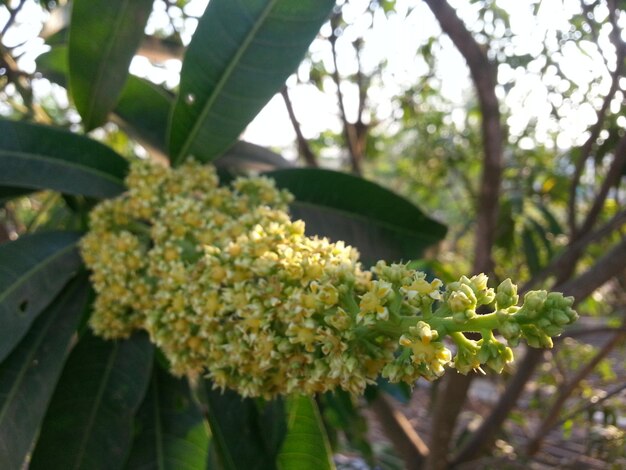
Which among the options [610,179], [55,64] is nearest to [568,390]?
[610,179]

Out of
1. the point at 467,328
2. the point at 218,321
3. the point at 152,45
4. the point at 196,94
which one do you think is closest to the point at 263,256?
the point at 218,321

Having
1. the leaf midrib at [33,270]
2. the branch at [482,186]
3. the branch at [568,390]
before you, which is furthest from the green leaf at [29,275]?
the branch at [568,390]

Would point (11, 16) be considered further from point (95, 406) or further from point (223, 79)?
point (95, 406)

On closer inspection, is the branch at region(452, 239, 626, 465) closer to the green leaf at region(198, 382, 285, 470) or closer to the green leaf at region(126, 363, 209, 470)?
the green leaf at region(198, 382, 285, 470)

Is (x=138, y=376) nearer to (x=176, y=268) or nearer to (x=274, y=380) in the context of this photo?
(x=176, y=268)

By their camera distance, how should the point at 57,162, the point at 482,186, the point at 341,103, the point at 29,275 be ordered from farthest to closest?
the point at 341,103, the point at 482,186, the point at 57,162, the point at 29,275

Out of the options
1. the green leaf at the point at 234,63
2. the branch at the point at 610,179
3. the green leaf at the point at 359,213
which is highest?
the branch at the point at 610,179

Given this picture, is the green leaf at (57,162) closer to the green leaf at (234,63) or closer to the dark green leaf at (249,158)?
the green leaf at (234,63)
